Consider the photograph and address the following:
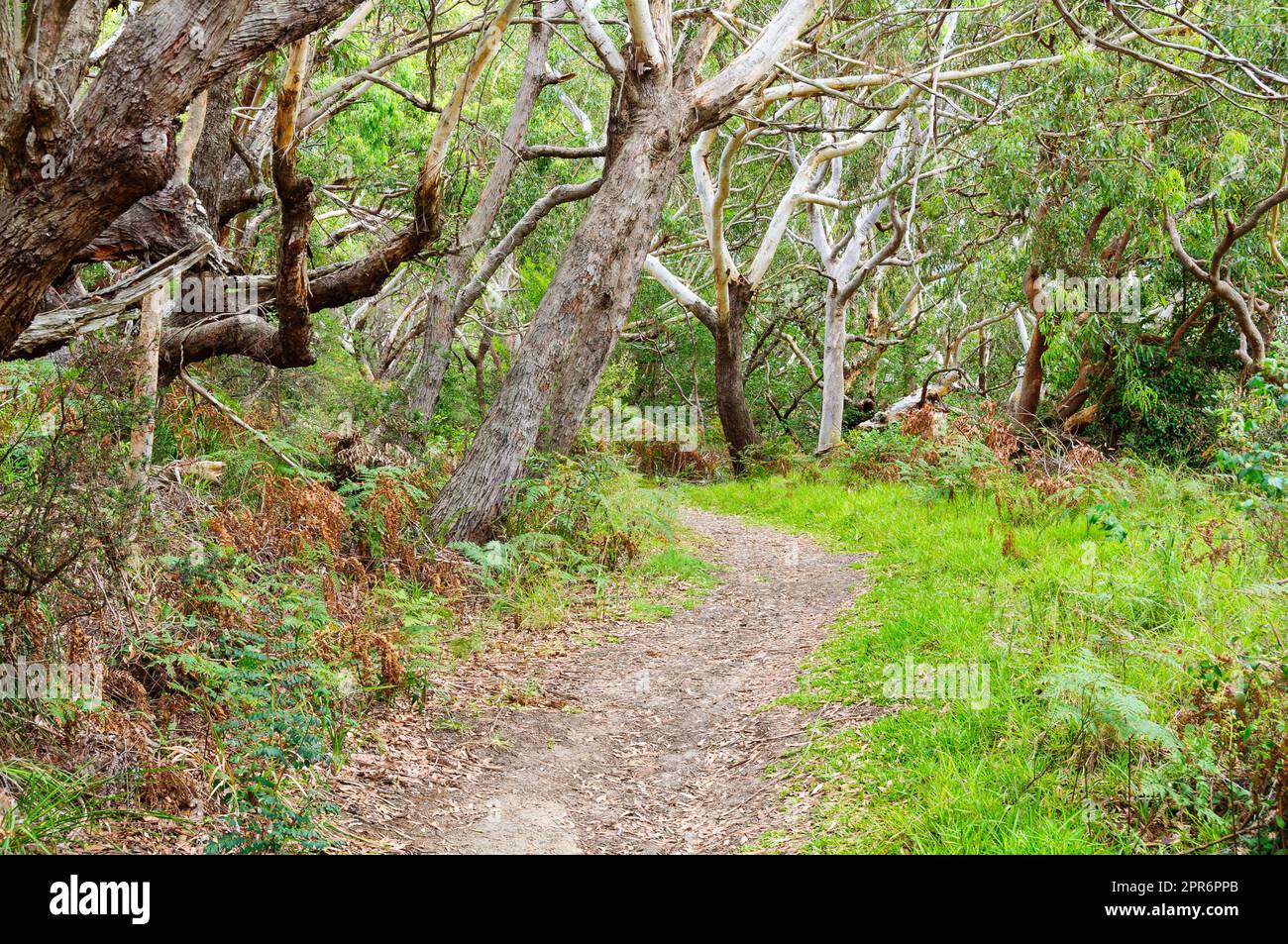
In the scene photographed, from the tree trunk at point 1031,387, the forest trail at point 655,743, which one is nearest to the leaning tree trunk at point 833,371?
the tree trunk at point 1031,387

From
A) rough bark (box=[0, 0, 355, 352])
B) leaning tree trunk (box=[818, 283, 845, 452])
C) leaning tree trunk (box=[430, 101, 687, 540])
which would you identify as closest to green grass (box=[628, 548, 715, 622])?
leaning tree trunk (box=[430, 101, 687, 540])

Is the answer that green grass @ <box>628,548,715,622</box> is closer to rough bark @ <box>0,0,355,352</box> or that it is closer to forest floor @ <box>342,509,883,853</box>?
forest floor @ <box>342,509,883,853</box>

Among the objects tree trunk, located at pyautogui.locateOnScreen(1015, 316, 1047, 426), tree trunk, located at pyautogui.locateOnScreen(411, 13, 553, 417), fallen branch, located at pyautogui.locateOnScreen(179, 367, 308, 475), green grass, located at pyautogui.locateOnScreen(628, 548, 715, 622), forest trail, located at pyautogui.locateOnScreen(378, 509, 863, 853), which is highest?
tree trunk, located at pyautogui.locateOnScreen(411, 13, 553, 417)

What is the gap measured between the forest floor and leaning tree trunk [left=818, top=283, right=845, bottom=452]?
30.0 ft

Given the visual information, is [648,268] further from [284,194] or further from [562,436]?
[284,194]

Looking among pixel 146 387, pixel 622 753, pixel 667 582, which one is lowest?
pixel 622 753

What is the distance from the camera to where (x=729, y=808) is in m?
4.45

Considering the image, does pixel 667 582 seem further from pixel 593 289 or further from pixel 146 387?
pixel 146 387

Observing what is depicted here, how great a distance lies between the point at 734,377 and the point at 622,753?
37.5ft

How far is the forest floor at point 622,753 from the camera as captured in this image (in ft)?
13.8

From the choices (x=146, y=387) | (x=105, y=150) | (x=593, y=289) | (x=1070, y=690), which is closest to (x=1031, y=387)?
(x=593, y=289)

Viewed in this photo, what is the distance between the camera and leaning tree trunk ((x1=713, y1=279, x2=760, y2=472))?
15328 millimetres

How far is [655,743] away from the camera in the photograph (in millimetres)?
5309
